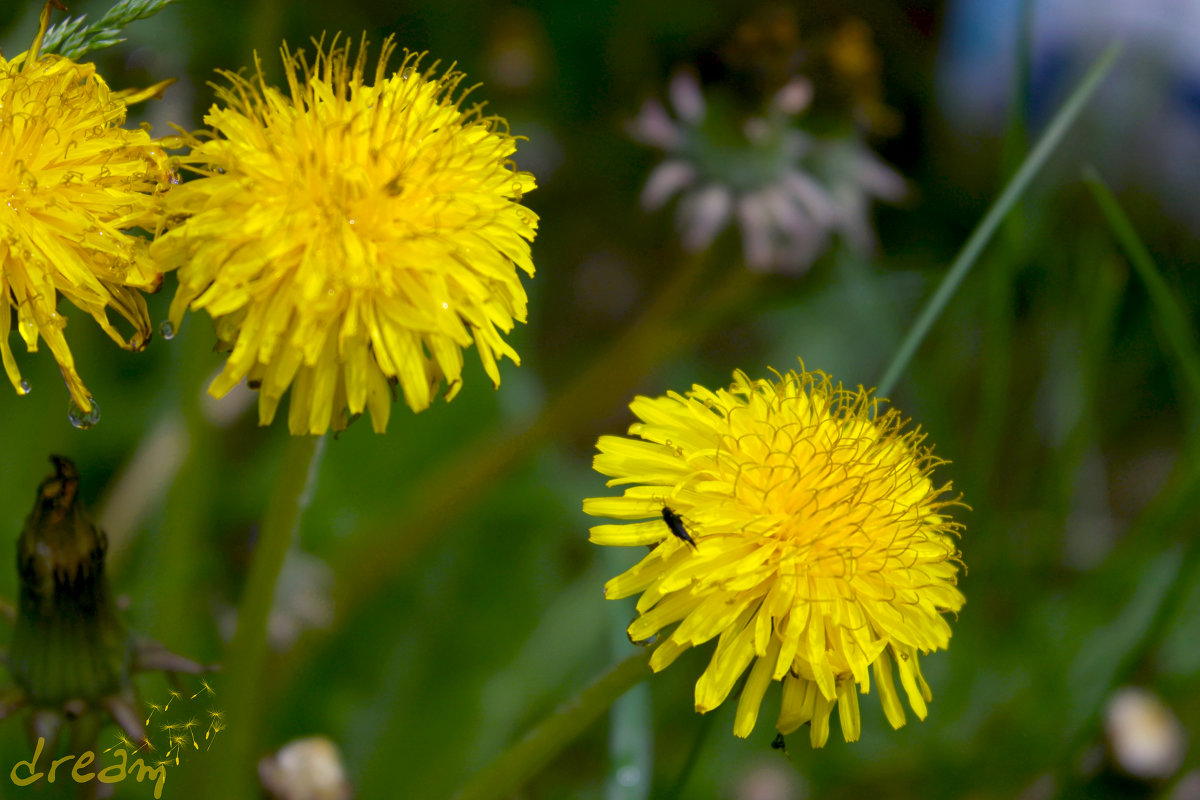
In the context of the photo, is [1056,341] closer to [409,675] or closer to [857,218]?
[857,218]

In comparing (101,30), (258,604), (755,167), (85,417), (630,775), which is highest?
(755,167)

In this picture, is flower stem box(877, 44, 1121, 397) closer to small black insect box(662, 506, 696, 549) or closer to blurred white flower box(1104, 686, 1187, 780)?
small black insect box(662, 506, 696, 549)

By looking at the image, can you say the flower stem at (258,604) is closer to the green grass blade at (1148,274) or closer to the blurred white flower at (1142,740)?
the green grass blade at (1148,274)

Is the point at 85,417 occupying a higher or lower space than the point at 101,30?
lower

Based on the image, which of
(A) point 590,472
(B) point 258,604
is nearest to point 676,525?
(B) point 258,604

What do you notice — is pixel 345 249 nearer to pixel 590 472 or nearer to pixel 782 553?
pixel 782 553

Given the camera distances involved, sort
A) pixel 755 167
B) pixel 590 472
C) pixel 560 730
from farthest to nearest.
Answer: pixel 590 472
pixel 755 167
pixel 560 730
